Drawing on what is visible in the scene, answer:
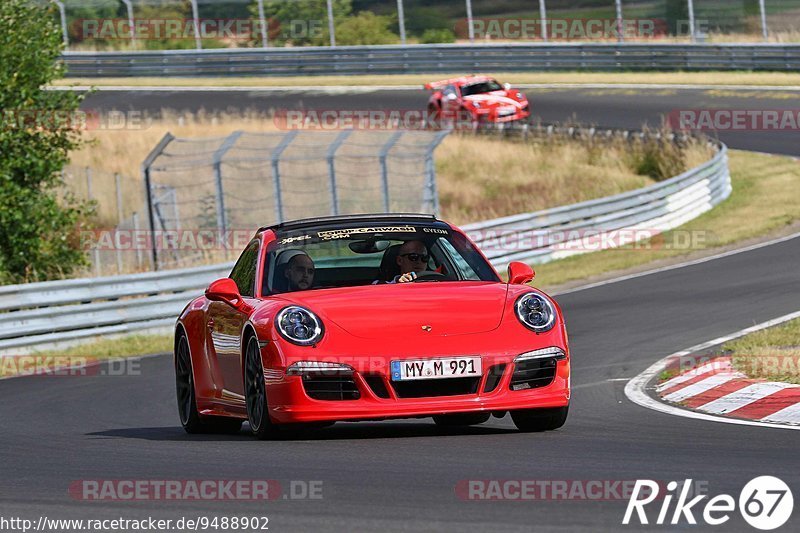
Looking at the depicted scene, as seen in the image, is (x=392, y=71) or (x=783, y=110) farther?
(x=392, y=71)

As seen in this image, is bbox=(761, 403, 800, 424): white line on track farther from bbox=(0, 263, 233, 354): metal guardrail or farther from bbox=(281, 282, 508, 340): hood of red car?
bbox=(0, 263, 233, 354): metal guardrail

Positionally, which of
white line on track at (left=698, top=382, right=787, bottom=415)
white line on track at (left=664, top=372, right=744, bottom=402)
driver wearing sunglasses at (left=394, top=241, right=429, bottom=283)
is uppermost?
driver wearing sunglasses at (left=394, top=241, right=429, bottom=283)

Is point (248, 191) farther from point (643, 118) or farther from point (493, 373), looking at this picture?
point (493, 373)

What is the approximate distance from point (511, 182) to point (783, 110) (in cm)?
717

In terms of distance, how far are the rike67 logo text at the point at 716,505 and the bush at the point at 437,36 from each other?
41198mm

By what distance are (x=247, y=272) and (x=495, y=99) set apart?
29.1 metres

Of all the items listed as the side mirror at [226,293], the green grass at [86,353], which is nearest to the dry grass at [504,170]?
the green grass at [86,353]

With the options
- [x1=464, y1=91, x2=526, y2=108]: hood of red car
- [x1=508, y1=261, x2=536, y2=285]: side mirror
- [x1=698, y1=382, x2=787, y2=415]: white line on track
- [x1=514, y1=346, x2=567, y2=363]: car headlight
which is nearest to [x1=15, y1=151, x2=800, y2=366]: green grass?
[x1=698, y1=382, x2=787, y2=415]: white line on track

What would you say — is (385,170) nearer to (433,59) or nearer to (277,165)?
(277,165)

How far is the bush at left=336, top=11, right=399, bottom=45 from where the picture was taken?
47344 millimetres

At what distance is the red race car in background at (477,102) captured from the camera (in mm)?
37938

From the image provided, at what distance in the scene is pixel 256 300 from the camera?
895 cm

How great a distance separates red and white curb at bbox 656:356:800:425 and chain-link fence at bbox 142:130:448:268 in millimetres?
12794

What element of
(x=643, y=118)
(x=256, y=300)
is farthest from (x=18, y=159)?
(x=643, y=118)
